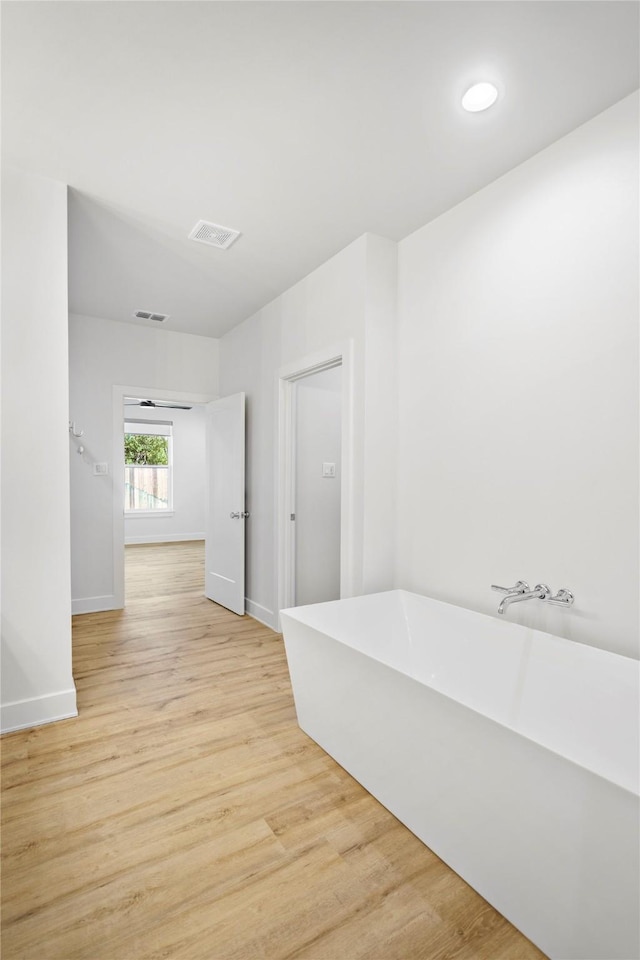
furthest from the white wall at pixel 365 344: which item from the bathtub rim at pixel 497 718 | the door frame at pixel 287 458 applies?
the bathtub rim at pixel 497 718

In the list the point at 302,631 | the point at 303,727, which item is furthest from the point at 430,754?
the point at 303,727

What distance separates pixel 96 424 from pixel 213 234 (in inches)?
90.1

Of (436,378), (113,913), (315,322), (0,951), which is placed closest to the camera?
(0,951)

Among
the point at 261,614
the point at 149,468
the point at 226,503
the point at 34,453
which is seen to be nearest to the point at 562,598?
the point at 34,453

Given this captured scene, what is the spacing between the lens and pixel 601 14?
1540 mm

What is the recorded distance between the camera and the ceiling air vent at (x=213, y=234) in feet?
9.24

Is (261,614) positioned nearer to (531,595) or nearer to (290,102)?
(531,595)

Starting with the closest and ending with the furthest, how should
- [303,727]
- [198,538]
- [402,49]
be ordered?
[402,49], [303,727], [198,538]

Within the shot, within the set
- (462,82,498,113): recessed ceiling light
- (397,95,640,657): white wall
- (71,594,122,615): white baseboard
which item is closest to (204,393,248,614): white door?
(71,594,122,615): white baseboard

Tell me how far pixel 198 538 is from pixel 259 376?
A: 19.2 ft

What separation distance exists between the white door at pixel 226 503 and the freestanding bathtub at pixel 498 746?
2018 millimetres

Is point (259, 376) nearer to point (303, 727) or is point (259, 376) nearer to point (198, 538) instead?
point (303, 727)

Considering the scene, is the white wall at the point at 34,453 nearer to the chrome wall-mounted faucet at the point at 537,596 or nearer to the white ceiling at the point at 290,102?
the white ceiling at the point at 290,102

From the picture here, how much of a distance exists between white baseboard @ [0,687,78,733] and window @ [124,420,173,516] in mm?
6633
